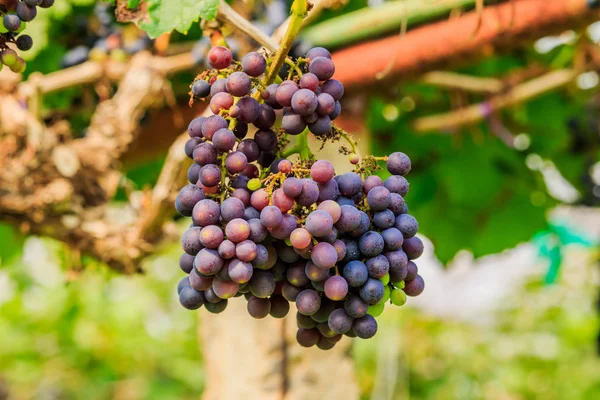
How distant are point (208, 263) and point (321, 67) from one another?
206 millimetres

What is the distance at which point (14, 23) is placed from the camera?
58 centimetres

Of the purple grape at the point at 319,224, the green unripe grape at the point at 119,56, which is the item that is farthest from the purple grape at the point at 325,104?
the green unripe grape at the point at 119,56

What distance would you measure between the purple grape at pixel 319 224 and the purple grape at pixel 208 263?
0.28 ft

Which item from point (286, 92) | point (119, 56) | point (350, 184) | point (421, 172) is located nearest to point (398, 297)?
point (350, 184)

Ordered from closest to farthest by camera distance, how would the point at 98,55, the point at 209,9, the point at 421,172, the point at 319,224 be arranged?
the point at 319,224, the point at 209,9, the point at 98,55, the point at 421,172

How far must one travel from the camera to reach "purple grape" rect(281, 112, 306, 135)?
0.58 m

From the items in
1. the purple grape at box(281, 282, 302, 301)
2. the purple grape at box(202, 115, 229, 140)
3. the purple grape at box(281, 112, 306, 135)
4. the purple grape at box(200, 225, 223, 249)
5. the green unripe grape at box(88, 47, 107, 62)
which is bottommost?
the purple grape at box(281, 282, 302, 301)

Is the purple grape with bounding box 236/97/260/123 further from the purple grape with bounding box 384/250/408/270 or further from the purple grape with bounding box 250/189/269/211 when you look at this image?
the purple grape with bounding box 384/250/408/270

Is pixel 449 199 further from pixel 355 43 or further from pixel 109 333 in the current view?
pixel 109 333

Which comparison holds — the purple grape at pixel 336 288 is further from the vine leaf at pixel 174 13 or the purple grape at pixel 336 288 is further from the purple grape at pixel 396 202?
the vine leaf at pixel 174 13

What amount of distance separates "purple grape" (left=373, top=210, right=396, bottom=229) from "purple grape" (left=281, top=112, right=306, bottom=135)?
107mm

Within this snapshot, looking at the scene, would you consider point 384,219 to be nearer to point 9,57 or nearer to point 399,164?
point 399,164

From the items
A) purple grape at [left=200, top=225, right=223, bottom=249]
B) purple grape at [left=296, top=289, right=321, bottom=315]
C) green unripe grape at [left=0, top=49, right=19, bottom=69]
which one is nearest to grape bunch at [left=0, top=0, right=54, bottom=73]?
green unripe grape at [left=0, top=49, right=19, bottom=69]

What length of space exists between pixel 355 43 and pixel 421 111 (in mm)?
724
